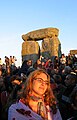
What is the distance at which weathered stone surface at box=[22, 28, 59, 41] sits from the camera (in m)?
25.8

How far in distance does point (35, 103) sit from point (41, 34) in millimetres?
23150

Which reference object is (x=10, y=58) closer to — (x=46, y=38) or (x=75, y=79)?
(x=46, y=38)

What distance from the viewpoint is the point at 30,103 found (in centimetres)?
317

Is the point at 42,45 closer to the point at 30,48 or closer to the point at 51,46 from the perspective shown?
the point at 51,46

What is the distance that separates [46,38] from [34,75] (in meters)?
22.7

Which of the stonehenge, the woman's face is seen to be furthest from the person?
the stonehenge

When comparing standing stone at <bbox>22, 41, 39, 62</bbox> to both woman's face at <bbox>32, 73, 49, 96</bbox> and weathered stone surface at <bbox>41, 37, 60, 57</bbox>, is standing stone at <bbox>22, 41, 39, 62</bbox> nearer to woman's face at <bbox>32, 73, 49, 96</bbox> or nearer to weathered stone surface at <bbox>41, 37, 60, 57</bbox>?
weathered stone surface at <bbox>41, 37, 60, 57</bbox>

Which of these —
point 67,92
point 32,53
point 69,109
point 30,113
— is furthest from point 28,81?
point 32,53

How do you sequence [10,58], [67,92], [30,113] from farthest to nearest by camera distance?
1. [10,58]
2. [67,92]
3. [30,113]

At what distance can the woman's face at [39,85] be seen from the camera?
3166 mm

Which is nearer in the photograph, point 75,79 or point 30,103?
point 30,103

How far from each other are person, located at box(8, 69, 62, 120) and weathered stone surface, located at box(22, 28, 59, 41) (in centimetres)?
2253

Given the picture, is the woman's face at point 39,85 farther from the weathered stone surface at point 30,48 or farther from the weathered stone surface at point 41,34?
the weathered stone surface at point 41,34

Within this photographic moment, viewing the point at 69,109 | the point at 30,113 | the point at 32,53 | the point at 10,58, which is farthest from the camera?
the point at 32,53
